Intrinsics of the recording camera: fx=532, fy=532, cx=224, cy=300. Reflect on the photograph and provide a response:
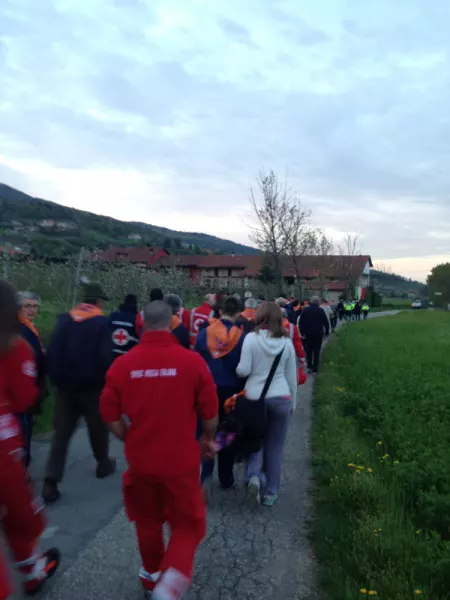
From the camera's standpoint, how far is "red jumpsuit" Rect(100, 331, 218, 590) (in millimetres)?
3119

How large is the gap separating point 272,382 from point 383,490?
1405mm

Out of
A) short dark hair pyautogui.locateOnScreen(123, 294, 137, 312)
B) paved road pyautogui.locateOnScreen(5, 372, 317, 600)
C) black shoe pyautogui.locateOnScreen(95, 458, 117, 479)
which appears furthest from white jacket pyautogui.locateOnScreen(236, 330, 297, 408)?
short dark hair pyautogui.locateOnScreen(123, 294, 137, 312)

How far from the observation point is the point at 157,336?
10.7 feet

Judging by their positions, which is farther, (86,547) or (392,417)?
(392,417)

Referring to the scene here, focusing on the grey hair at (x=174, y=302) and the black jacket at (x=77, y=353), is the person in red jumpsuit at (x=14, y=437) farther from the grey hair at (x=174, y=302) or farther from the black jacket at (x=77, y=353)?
the grey hair at (x=174, y=302)

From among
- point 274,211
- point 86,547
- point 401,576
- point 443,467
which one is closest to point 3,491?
point 86,547

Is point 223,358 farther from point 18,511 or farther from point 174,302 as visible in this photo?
point 18,511

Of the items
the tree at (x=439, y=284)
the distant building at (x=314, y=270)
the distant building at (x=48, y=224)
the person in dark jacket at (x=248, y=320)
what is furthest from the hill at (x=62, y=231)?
the tree at (x=439, y=284)

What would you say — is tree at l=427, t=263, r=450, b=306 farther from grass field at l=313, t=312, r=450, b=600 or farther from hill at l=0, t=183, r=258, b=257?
grass field at l=313, t=312, r=450, b=600

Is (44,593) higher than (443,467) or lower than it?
lower

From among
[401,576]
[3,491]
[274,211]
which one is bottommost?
[401,576]

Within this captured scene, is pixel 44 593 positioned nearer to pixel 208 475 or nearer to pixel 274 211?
pixel 208 475

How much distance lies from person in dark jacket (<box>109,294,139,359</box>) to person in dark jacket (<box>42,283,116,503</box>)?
1.67 metres

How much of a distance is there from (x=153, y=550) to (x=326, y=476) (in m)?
2.71
